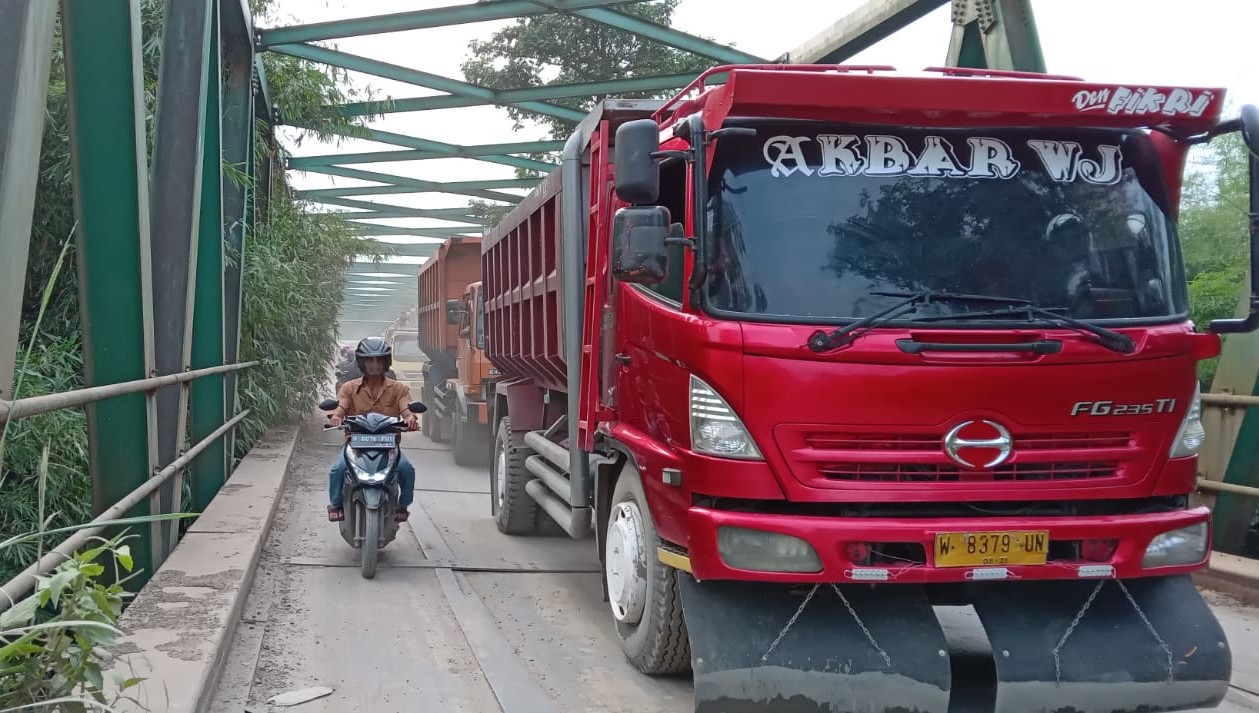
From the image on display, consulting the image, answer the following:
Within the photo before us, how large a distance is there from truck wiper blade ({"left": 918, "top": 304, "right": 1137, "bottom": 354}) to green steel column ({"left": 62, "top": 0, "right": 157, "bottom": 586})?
359 centimetres

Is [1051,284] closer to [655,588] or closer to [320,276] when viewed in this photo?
[655,588]

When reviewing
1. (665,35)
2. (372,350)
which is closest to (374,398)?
(372,350)

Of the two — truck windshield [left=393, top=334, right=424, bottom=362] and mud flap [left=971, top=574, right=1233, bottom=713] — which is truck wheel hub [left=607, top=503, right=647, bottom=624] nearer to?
mud flap [left=971, top=574, right=1233, bottom=713]

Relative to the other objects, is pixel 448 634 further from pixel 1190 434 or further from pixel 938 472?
pixel 1190 434

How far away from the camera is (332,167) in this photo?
18.5m

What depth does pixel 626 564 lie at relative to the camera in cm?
491

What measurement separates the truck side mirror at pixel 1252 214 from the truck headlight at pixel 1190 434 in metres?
0.44

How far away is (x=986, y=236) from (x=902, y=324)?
0.58 meters

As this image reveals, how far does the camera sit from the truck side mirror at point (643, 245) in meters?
4.26

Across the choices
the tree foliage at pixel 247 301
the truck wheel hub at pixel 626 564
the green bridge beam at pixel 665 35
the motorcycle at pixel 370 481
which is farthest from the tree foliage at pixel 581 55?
the truck wheel hub at pixel 626 564

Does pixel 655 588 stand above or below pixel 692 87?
below

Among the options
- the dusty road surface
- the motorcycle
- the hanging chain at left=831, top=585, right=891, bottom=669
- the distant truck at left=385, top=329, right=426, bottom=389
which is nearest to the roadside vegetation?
the dusty road surface

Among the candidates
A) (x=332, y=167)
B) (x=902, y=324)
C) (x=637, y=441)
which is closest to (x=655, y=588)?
(x=637, y=441)

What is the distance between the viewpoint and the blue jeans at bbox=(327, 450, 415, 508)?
722cm
